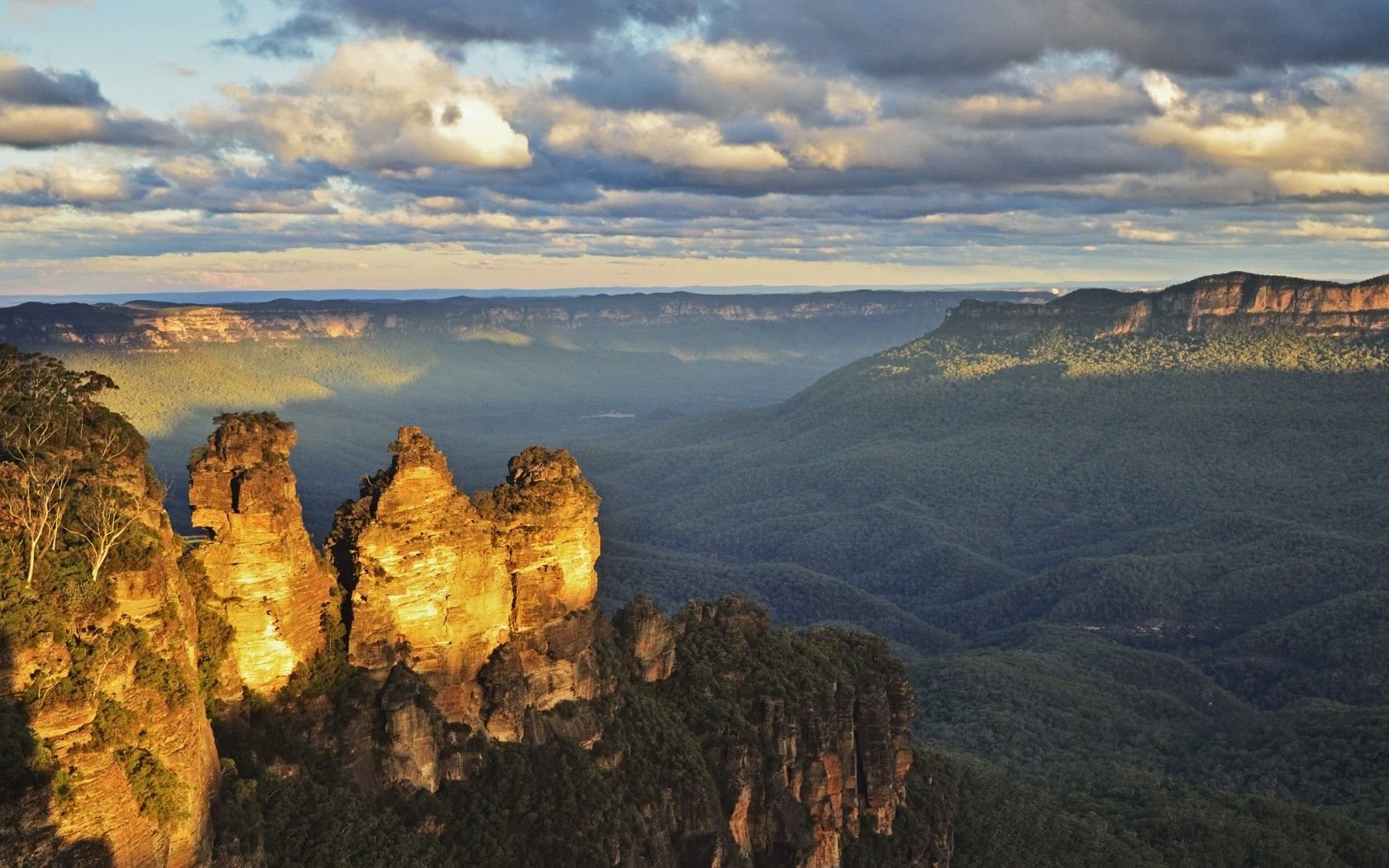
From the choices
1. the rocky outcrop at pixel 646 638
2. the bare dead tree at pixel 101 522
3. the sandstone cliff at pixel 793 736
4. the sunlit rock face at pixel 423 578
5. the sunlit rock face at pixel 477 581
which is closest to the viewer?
the bare dead tree at pixel 101 522

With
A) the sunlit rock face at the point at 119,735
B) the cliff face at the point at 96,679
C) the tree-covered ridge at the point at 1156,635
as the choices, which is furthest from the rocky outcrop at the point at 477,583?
the tree-covered ridge at the point at 1156,635

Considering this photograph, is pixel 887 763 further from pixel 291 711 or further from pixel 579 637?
pixel 291 711

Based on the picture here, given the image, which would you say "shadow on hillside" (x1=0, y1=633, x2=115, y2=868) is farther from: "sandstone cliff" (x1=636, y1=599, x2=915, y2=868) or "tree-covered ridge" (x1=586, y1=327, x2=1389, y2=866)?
"tree-covered ridge" (x1=586, y1=327, x2=1389, y2=866)

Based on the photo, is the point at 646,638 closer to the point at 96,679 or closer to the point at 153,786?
the point at 153,786

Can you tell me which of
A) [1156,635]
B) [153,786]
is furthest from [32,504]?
[1156,635]

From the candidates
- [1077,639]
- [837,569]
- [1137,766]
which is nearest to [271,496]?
[1137,766]

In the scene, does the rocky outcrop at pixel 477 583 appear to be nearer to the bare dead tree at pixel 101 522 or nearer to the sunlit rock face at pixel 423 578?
the sunlit rock face at pixel 423 578
